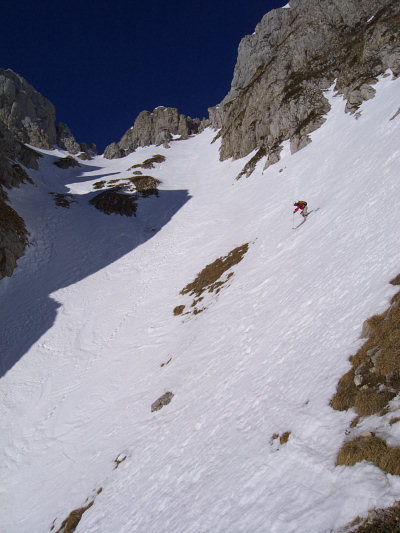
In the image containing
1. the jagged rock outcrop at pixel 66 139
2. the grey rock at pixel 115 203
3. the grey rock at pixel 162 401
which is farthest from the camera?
the jagged rock outcrop at pixel 66 139

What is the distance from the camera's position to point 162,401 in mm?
12969

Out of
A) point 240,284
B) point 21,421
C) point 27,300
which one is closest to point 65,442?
point 21,421

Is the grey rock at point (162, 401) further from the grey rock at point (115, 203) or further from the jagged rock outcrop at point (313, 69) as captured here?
the grey rock at point (115, 203)

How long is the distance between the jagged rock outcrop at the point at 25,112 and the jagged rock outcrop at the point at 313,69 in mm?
78444

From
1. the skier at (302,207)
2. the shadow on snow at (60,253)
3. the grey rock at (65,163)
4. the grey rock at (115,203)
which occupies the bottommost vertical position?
the skier at (302,207)

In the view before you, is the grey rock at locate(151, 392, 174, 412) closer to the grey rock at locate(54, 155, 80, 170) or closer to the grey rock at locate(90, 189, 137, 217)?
the grey rock at locate(90, 189, 137, 217)

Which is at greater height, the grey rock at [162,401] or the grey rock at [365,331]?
the grey rock at [162,401]

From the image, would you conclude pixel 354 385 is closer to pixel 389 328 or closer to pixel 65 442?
pixel 389 328

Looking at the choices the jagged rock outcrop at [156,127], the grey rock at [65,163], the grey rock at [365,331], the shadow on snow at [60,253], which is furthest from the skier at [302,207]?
the jagged rock outcrop at [156,127]

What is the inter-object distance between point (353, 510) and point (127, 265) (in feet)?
111

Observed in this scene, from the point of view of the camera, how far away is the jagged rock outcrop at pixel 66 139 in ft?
393

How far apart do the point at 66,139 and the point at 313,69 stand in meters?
106

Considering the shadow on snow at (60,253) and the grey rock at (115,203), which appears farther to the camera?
the grey rock at (115,203)

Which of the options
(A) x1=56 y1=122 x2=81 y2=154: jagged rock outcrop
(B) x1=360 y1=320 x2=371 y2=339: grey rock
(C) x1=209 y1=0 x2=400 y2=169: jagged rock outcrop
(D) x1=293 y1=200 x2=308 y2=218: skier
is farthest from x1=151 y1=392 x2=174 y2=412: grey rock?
(A) x1=56 y1=122 x2=81 y2=154: jagged rock outcrop
